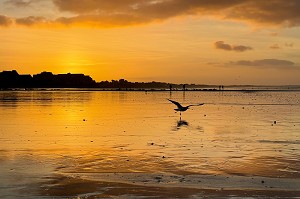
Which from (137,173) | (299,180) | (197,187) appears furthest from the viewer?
(137,173)

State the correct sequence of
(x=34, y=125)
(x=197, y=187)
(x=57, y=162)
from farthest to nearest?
(x=34, y=125) → (x=57, y=162) → (x=197, y=187)

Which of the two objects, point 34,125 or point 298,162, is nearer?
point 298,162

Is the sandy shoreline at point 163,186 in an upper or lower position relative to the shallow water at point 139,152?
lower

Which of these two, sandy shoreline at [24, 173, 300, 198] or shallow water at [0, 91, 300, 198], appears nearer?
sandy shoreline at [24, 173, 300, 198]

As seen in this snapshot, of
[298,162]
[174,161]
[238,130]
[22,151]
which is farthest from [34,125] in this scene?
[298,162]

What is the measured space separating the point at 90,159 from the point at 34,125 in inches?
559

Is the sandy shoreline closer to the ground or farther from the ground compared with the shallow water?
closer to the ground

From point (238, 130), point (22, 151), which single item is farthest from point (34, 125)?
point (238, 130)

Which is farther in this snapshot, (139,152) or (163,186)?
(139,152)

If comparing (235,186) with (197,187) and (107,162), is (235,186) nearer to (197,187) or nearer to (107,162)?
(197,187)

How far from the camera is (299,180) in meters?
13.7

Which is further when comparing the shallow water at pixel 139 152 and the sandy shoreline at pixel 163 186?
the shallow water at pixel 139 152

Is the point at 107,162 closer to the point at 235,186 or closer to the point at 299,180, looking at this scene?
the point at 235,186

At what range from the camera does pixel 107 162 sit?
1650 centimetres
